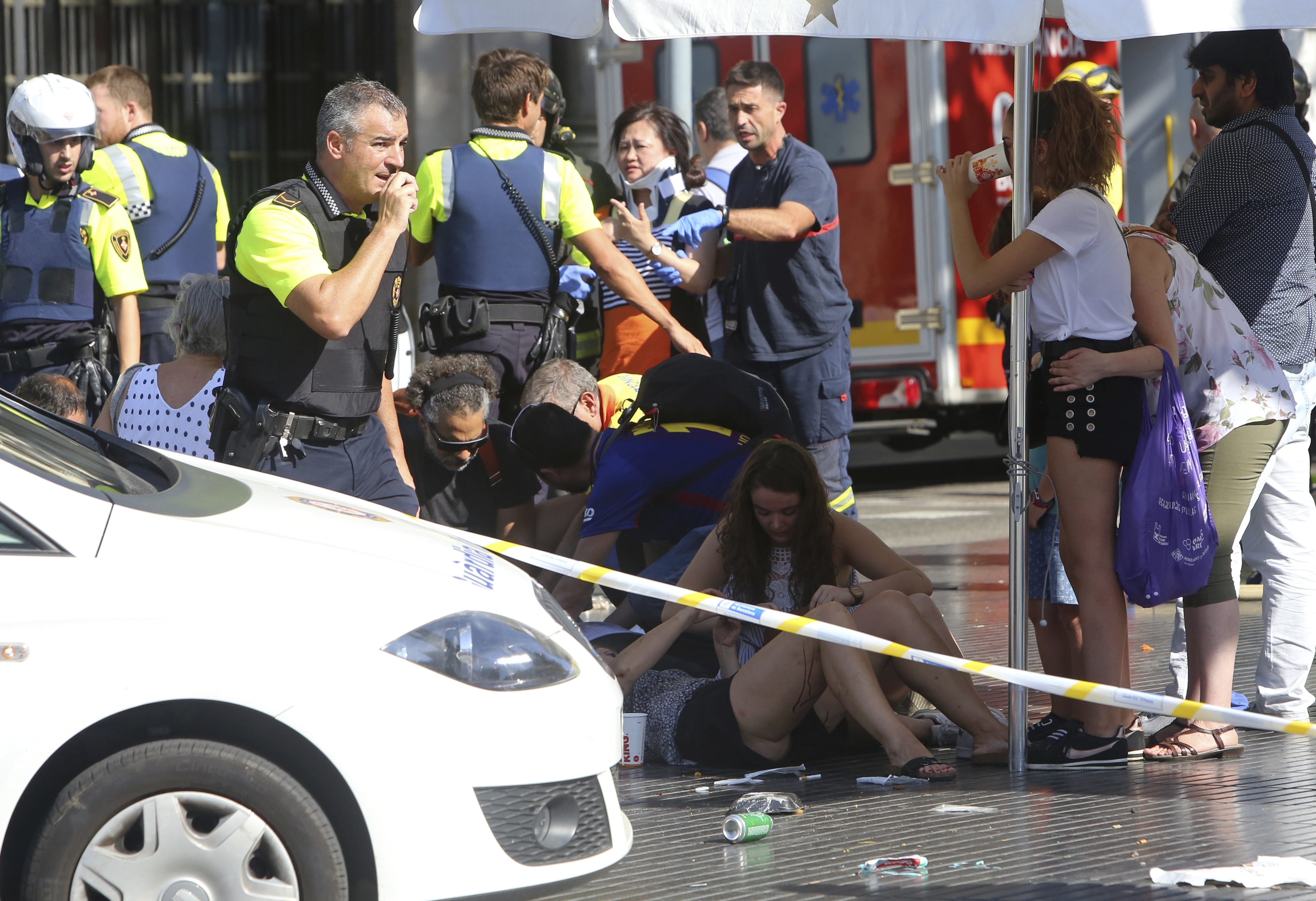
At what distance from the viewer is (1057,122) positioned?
4.61m

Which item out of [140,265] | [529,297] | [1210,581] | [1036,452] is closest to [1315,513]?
[1210,581]

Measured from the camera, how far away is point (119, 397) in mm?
5652

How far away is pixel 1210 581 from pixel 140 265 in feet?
14.2

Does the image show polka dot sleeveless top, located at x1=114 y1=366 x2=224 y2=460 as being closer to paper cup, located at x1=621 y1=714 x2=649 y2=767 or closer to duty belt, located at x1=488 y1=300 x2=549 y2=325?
duty belt, located at x1=488 y1=300 x2=549 y2=325

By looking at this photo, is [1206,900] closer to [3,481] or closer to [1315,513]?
[1315,513]

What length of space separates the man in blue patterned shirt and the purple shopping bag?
2.23 ft

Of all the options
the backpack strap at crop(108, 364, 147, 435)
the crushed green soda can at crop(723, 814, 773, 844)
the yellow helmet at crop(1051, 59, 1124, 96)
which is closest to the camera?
the crushed green soda can at crop(723, 814, 773, 844)

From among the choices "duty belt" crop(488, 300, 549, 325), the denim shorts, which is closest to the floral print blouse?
the denim shorts

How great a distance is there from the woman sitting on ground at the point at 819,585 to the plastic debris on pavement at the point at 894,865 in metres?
0.78

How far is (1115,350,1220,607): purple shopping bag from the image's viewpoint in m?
4.49

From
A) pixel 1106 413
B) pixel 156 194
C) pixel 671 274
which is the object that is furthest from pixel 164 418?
pixel 1106 413

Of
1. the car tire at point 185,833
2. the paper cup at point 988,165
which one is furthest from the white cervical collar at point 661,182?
the car tire at point 185,833

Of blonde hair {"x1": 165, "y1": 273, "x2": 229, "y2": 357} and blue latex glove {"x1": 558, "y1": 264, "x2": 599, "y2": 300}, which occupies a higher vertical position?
blue latex glove {"x1": 558, "y1": 264, "x2": 599, "y2": 300}

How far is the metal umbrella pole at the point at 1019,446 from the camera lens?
4.60m
